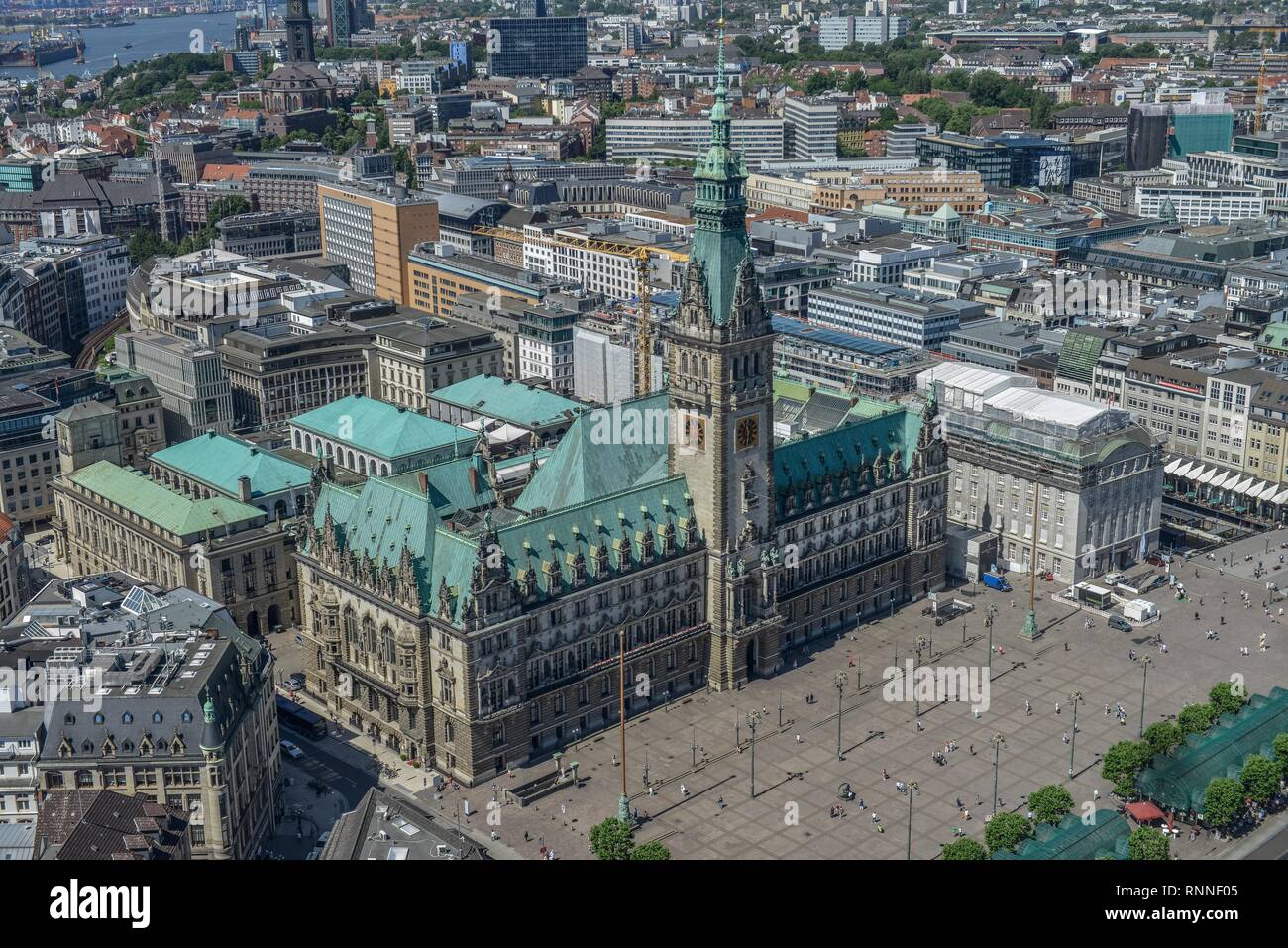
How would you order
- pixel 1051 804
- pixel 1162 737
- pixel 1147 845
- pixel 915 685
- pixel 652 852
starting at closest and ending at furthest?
pixel 652 852 → pixel 1147 845 → pixel 1051 804 → pixel 1162 737 → pixel 915 685

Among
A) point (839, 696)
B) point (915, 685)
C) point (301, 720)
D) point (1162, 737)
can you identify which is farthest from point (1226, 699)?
point (301, 720)

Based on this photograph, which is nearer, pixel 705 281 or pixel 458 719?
pixel 458 719

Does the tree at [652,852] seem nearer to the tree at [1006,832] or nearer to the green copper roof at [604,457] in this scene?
the tree at [1006,832]

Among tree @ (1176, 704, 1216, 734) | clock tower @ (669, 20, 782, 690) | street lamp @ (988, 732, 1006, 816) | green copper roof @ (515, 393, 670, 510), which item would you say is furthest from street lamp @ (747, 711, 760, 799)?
tree @ (1176, 704, 1216, 734)

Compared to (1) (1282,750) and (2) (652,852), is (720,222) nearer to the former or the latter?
(2) (652,852)
